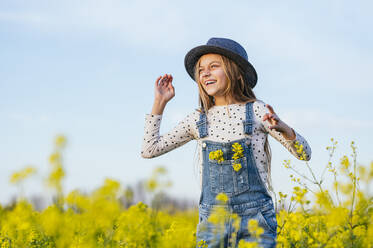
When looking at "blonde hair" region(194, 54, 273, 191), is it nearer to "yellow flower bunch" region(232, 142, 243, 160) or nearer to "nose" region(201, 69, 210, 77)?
"nose" region(201, 69, 210, 77)

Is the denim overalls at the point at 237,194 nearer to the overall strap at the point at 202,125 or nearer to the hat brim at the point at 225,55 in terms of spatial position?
the overall strap at the point at 202,125

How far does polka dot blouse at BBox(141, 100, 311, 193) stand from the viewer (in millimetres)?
3254

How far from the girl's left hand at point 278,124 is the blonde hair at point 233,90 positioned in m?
0.26

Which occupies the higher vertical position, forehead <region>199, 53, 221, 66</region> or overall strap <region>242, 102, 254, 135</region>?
forehead <region>199, 53, 221, 66</region>

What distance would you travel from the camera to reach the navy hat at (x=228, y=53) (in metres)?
3.49

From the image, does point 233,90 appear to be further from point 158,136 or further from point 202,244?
point 202,244

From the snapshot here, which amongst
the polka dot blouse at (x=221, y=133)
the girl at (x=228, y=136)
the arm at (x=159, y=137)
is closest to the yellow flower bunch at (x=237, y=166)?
the girl at (x=228, y=136)

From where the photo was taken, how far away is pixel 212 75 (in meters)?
3.43

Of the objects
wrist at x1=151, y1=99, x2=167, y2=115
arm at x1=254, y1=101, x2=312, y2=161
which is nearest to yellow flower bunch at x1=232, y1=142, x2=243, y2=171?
arm at x1=254, y1=101, x2=312, y2=161

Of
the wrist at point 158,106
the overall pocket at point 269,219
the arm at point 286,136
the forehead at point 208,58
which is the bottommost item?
the overall pocket at point 269,219

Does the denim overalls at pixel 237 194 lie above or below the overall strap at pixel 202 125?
below

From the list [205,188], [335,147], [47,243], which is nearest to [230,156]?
[205,188]

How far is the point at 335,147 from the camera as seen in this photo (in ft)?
11.0

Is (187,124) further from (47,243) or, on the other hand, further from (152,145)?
(47,243)
